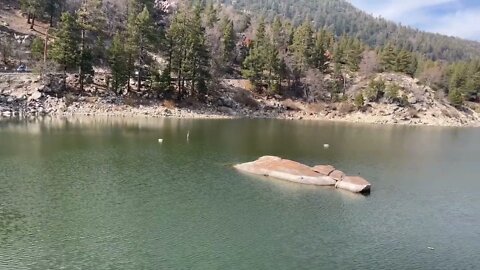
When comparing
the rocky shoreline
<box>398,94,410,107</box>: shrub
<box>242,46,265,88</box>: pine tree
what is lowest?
the rocky shoreline

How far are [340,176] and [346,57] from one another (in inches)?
3781

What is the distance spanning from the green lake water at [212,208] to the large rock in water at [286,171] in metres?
1.49

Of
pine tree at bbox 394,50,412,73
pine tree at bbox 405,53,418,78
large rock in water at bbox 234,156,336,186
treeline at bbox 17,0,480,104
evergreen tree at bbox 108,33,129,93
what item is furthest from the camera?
pine tree at bbox 405,53,418,78

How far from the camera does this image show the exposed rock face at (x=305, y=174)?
4655cm

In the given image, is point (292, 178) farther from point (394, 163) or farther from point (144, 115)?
point (144, 115)

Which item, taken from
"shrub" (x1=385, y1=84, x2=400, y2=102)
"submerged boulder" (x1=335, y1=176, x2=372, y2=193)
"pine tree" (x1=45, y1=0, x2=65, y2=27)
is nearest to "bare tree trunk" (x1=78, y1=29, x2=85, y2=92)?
"pine tree" (x1=45, y1=0, x2=65, y2=27)

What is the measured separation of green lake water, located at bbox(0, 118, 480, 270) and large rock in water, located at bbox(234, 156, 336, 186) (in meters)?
1.49

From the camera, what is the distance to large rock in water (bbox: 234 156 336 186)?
47.8m

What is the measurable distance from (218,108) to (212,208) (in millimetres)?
71875

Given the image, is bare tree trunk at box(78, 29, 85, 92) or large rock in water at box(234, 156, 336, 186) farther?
bare tree trunk at box(78, 29, 85, 92)

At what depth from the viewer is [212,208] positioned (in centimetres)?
3819

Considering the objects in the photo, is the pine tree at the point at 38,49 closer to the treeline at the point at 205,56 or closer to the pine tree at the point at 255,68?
the treeline at the point at 205,56

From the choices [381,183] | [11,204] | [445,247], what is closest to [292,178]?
[381,183]

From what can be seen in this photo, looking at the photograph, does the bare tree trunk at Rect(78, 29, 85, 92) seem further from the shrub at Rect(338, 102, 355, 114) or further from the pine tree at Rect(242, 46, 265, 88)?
the shrub at Rect(338, 102, 355, 114)
